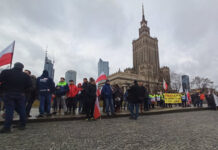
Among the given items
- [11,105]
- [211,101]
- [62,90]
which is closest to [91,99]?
[62,90]

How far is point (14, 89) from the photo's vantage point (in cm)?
383

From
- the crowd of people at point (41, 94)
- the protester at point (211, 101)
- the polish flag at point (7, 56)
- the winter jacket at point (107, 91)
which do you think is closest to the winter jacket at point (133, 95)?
the crowd of people at point (41, 94)

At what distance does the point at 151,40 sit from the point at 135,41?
11161 millimetres

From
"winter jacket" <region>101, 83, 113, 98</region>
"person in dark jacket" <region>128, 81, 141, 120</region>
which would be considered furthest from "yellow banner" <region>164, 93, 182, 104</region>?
"winter jacket" <region>101, 83, 113, 98</region>

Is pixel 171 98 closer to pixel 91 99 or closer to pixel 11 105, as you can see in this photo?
pixel 91 99

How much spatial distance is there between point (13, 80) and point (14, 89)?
285 millimetres

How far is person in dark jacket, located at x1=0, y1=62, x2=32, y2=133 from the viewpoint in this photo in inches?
147

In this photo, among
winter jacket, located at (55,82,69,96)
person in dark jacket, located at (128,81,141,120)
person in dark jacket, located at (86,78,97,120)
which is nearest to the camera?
person in dark jacket, located at (86,78,97,120)

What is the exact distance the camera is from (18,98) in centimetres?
389

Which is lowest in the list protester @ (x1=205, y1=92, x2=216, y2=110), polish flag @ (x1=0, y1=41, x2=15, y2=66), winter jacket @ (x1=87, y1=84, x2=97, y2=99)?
protester @ (x1=205, y1=92, x2=216, y2=110)

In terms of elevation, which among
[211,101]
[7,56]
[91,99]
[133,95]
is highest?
[7,56]

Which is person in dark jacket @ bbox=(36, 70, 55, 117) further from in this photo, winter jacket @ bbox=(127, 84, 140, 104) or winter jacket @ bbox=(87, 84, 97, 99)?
winter jacket @ bbox=(127, 84, 140, 104)

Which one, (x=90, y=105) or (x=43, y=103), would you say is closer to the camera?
(x=43, y=103)

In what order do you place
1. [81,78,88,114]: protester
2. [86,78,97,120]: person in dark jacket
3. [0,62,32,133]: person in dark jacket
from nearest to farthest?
[0,62,32,133]: person in dark jacket
[86,78,97,120]: person in dark jacket
[81,78,88,114]: protester
